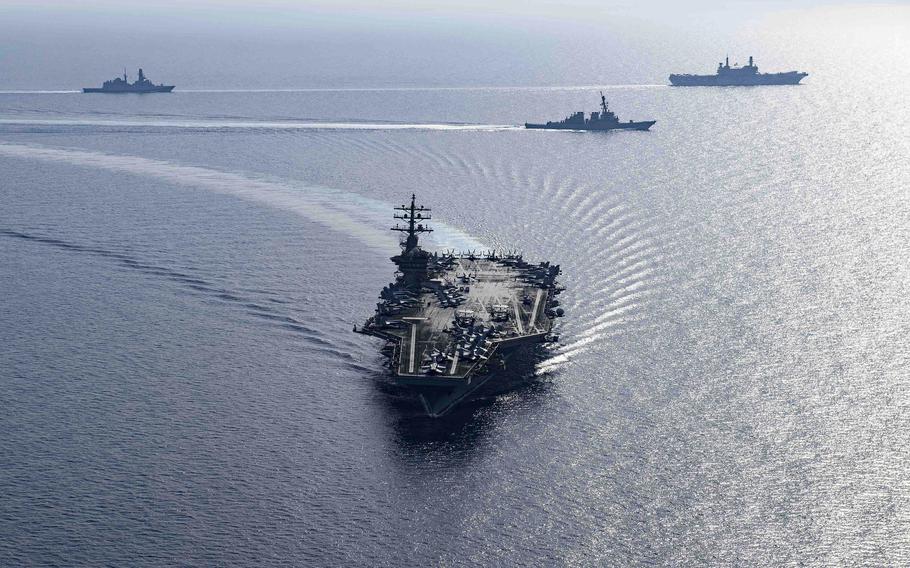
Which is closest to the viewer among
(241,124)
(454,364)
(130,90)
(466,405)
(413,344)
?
(466,405)

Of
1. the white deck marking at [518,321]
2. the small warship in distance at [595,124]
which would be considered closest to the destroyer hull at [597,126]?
the small warship in distance at [595,124]

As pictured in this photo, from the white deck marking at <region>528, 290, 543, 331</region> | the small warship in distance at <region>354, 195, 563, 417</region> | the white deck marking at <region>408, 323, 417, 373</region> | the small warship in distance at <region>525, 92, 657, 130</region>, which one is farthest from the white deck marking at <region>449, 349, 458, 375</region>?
the small warship in distance at <region>525, 92, 657, 130</region>

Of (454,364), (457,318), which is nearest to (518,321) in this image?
(457,318)

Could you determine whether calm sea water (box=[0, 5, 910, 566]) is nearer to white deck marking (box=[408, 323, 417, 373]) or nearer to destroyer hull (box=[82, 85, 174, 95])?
white deck marking (box=[408, 323, 417, 373])

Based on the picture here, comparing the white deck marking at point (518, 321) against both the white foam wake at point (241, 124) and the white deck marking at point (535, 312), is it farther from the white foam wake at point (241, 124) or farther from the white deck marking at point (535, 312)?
the white foam wake at point (241, 124)

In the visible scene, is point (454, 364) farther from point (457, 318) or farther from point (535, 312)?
point (535, 312)
